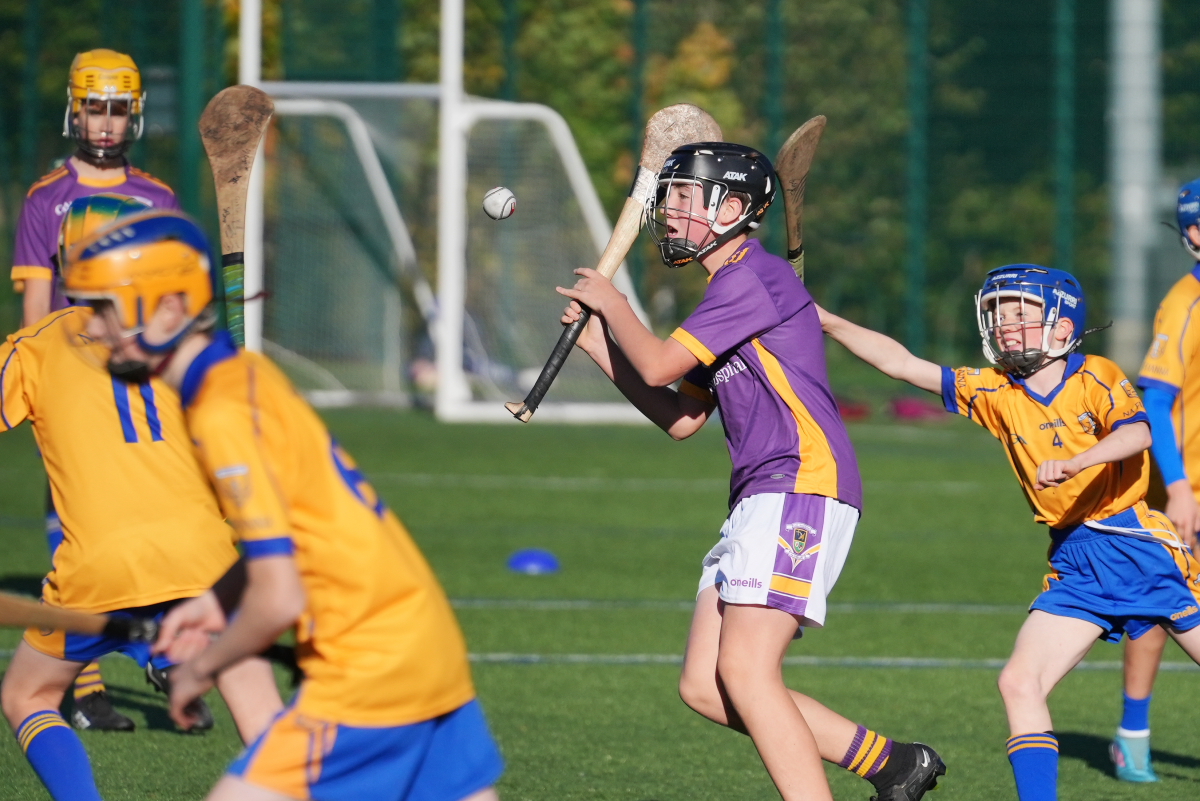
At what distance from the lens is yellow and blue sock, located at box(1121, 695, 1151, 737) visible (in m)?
5.15

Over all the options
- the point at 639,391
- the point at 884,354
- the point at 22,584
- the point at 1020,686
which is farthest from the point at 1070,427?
the point at 22,584

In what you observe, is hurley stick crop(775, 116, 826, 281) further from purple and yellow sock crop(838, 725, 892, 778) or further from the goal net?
the goal net

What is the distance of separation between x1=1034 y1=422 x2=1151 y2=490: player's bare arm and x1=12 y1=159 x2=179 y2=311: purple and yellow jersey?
3237 millimetres

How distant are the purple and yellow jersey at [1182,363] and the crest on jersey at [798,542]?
4.80 ft

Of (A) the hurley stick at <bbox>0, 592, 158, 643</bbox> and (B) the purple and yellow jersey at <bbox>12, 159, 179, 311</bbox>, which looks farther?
(B) the purple and yellow jersey at <bbox>12, 159, 179, 311</bbox>

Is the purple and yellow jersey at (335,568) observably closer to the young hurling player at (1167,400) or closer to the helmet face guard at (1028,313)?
the helmet face guard at (1028,313)

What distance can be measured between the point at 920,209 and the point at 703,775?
15416 millimetres

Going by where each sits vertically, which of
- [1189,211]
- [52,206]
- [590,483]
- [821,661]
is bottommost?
[590,483]

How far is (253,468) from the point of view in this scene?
292 centimetres

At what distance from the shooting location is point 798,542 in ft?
13.4

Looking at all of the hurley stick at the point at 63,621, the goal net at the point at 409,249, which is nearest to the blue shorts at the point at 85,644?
the hurley stick at the point at 63,621

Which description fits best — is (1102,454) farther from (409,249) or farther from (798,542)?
(409,249)

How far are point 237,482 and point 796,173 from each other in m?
2.56

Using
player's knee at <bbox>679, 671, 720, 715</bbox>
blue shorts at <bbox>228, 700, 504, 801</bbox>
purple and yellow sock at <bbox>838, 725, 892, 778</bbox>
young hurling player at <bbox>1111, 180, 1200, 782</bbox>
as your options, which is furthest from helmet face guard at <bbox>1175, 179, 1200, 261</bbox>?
blue shorts at <bbox>228, 700, 504, 801</bbox>
